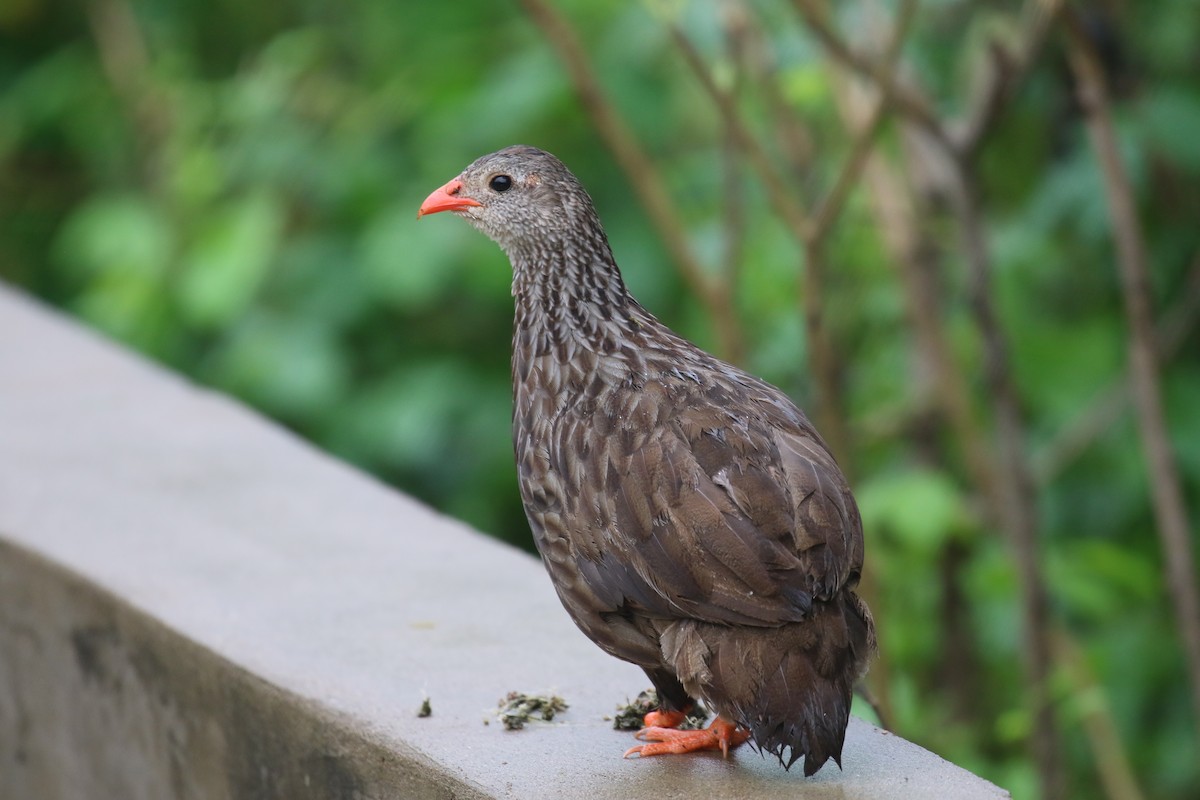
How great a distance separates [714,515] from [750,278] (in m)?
2.93

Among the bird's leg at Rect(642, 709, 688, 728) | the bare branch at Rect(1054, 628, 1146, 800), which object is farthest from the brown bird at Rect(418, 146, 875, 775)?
the bare branch at Rect(1054, 628, 1146, 800)

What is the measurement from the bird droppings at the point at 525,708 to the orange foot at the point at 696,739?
207mm

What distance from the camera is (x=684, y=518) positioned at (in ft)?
7.54

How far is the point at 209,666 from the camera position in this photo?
298cm

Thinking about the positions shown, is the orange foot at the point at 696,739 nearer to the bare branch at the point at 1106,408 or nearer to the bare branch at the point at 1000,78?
the bare branch at the point at 1000,78

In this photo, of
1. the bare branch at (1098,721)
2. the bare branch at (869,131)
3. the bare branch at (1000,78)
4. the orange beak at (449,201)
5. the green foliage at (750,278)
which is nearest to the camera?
the orange beak at (449,201)

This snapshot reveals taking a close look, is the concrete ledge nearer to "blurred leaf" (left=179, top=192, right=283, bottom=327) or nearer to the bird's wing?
the bird's wing

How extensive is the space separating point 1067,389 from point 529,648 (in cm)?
232

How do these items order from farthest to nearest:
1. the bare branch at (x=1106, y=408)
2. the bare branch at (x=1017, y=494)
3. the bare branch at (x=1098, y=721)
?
1. the bare branch at (x=1106, y=408)
2. the bare branch at (x=1098, y=721)
3. the bare branch at (x=1017, y=494)

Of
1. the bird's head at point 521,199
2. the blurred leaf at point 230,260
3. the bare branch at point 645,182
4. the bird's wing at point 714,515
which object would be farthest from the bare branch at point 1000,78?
the blurred leaf at point 230,260

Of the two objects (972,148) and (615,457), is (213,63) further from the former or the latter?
(615,457)

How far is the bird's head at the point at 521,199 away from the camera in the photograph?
2.75 meters

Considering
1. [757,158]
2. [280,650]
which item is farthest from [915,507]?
[280,650]

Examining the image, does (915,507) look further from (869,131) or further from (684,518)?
(684,518)
